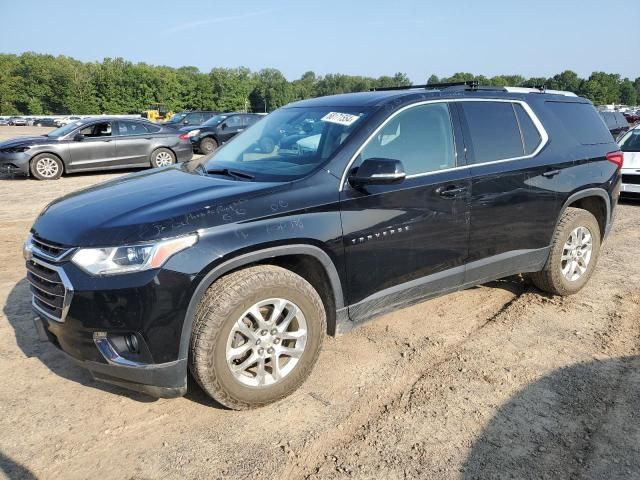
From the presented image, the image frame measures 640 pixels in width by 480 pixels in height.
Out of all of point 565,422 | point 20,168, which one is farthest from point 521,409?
point 20,168

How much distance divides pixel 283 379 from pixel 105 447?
102 centimetres

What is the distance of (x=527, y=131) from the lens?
14.0 ft

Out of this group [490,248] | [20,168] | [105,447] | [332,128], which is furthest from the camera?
[20,168]

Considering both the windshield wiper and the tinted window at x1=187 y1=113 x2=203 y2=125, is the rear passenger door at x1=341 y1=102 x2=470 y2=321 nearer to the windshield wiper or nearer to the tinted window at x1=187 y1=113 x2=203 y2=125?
the windshield wiper

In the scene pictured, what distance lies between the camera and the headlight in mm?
2588

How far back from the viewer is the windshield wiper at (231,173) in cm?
338

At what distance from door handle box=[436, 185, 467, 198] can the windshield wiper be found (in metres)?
1.32

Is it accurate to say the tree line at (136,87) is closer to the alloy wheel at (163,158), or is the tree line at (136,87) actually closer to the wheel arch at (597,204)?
the alloy wheel at (163,158)

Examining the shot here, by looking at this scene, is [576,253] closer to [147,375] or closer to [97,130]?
[147,375]

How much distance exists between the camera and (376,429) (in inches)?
112

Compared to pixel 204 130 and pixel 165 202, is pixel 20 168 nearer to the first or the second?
pixel 204 130

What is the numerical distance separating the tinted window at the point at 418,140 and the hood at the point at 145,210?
87 cm

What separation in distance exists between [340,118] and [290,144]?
412mm

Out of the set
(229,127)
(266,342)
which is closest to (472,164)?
(266,342)
